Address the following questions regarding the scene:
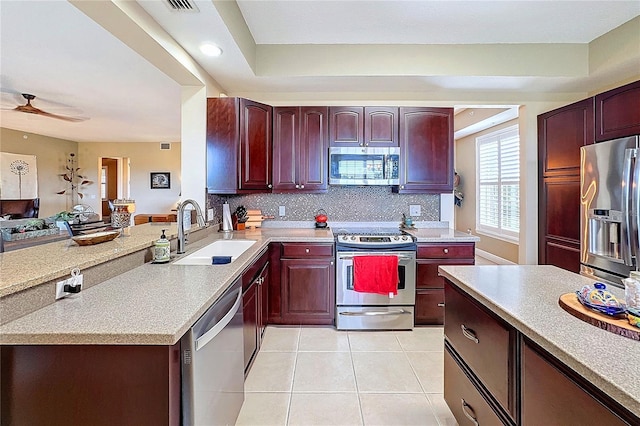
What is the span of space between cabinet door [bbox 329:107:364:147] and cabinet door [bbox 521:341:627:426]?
2.64m

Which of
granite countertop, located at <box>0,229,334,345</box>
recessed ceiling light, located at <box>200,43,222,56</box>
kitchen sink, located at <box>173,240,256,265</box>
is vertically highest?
recessed ceiling light, located at <box>200,43,222,56</box>

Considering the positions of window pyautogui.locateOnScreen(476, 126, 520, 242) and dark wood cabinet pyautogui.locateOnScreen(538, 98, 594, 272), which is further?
window pyautogui.locateOnScreen(476, 126, 520, 242)

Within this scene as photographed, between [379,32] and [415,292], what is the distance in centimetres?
243

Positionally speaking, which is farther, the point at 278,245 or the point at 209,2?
the point at 278,245

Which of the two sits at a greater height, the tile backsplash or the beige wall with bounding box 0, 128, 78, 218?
the beige wall with bounding box 0, 128, 78, 218

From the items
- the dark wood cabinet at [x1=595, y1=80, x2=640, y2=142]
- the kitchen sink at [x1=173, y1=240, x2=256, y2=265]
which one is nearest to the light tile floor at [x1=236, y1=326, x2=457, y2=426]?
the kitchen sink at [x1=173, y1=240, x2=256, y2=265]

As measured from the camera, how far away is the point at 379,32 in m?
2.95

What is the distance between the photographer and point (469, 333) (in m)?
1.47

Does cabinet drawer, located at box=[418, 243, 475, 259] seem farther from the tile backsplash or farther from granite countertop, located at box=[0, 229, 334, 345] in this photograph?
granite countertop, located at box=[0, 229, 334, 345]

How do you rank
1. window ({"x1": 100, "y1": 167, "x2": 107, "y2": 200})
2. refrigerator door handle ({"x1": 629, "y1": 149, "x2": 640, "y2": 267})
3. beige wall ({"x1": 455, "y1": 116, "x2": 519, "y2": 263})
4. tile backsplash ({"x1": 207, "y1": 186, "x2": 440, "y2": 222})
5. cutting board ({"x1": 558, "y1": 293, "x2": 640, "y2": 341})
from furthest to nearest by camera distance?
window ({"x1": 100, "y1": 167, "x2": 107, "y2": 200}) → beige wall ({"x1": 455, "y1": 116, "x2": 519, "y2": 263}) → tile backsplash ({"x1": 207, "y1": 186, "x2": 440, "y2": 222}) → refrigerator door handle ({"x1": 629, "y1": 149, "x2": 640, "y2": 267}) → cutting board ({"x1": 558, "y1": 293, "x2": 640, "y2": 341})

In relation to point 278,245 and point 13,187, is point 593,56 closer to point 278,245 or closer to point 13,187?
point 278,245

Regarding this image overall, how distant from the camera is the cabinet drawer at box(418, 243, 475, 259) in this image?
3.09 metres

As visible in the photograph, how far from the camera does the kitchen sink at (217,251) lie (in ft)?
6.96

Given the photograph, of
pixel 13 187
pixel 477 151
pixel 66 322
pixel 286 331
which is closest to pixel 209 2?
pixel 66 322
